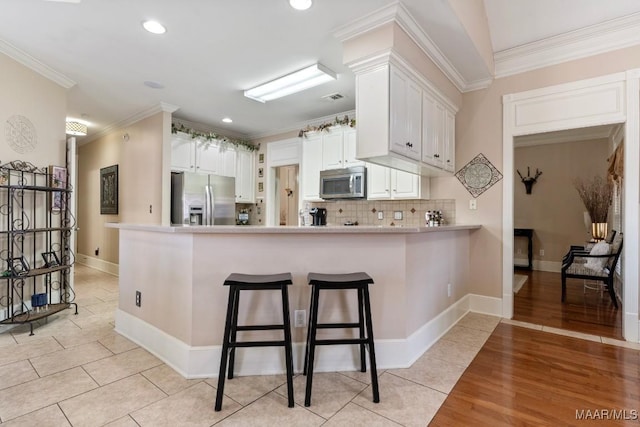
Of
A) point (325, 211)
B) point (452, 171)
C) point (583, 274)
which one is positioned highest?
point (452, 171)

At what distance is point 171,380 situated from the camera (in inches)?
80.7

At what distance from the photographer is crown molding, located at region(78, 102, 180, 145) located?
4387 mm

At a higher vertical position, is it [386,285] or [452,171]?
[452,171]

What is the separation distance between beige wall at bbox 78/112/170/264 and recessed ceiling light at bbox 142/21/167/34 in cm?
197

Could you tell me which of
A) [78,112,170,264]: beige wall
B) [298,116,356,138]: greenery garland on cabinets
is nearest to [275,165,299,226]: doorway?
[298,116,356,138]: greenery garland on cabinets

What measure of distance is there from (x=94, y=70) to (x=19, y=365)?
114 inches

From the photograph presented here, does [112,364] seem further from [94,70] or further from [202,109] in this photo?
[202,109]

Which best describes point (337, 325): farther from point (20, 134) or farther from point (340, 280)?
point (20, 134)

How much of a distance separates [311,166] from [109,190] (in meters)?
3.69

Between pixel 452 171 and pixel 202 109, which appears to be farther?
pixel 202 109

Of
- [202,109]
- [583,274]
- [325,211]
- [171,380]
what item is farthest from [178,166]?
[583,274]

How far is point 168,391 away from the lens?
1.92m

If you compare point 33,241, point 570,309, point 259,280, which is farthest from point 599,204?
point 33,241

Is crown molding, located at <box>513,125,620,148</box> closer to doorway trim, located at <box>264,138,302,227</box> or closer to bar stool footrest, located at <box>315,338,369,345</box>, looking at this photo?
doorway trim, located at <box>264,138,302,227</box>
